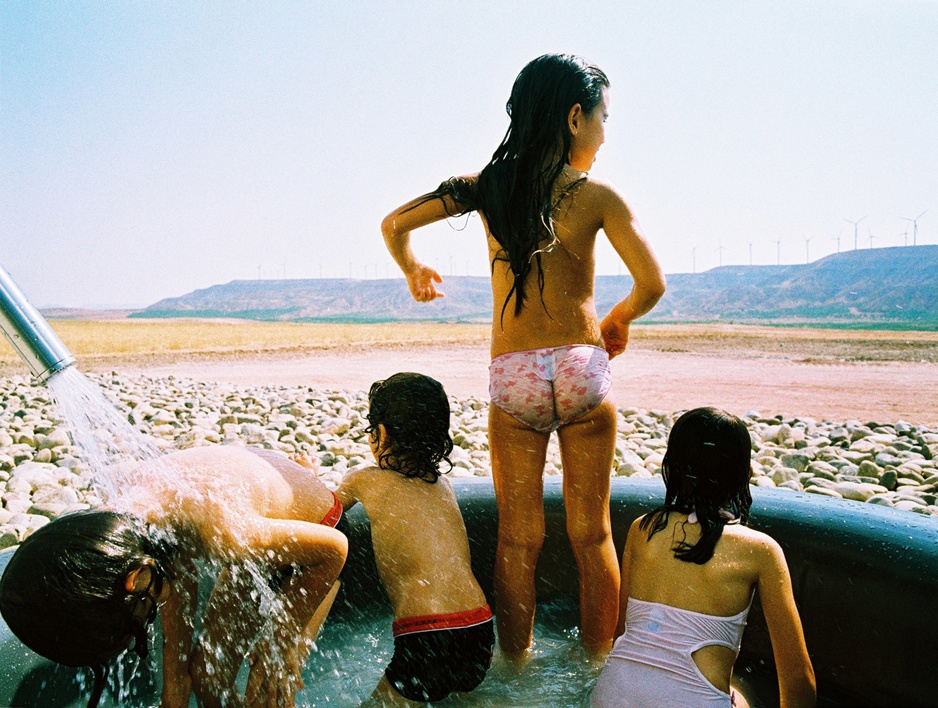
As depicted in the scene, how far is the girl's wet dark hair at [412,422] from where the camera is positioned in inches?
84.3

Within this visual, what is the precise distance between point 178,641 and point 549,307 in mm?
1354

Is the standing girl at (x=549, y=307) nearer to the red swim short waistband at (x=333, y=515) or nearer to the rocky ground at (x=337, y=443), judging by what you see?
the red swim short waistband at (x=333, y=515)

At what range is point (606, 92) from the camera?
218cm

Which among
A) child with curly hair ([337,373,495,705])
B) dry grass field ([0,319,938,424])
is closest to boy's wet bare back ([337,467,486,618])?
child with curly hair ([337,373,495,705])

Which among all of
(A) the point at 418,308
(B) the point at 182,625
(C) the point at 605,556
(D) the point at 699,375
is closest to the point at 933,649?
(C) the point at 605,556

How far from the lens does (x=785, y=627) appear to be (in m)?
1.67

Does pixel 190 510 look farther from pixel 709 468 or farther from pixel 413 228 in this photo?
pixel 709 468

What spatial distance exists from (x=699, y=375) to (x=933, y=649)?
12.5 m

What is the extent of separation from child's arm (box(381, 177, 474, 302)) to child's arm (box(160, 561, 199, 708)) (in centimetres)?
105

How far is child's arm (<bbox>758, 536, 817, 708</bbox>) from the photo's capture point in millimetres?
1665

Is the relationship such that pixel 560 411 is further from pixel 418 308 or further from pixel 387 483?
pixel 418 308

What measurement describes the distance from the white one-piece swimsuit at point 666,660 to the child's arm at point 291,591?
72cm

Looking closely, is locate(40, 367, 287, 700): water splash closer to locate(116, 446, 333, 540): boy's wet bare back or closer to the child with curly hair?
locate(116, 446, 333, 540): boy's wet bare back

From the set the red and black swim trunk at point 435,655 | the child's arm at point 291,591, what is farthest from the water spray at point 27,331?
the red and black swim trunk at point 435,655
